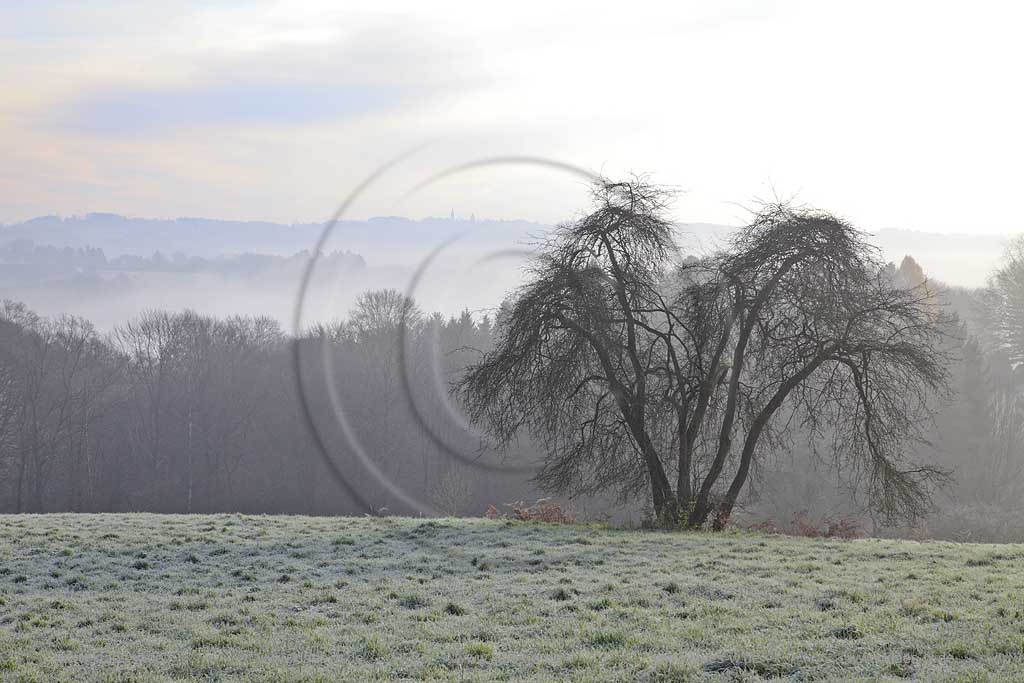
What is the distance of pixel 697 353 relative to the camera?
75.9 feet

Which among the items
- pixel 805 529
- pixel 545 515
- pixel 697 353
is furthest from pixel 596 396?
pixel 805 529

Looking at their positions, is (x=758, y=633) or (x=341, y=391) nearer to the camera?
(x=758, y=633)

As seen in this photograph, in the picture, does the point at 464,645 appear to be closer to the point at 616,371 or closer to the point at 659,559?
the point at 659,559

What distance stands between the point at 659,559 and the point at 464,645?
22.6 feet

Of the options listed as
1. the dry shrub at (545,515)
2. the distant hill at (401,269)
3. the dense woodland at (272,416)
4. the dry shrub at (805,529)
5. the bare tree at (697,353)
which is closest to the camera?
the bare tree at (697,353)

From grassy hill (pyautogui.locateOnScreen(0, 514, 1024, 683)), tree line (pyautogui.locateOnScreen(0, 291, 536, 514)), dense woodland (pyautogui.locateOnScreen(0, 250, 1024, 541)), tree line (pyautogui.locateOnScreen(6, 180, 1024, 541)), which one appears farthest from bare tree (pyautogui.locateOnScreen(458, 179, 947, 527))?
tree line (pyautogui.locateOnScreen(0, 291, 536, 514))

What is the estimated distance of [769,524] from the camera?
2317cm

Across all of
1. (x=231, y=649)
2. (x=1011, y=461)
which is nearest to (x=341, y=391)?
(x=1011, y=461)

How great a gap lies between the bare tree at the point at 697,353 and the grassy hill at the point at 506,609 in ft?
13.5

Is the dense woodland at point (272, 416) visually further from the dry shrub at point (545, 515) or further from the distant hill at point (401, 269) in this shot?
the dry shrub at point (545, 515)

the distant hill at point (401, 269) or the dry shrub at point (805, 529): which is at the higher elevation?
the distant hill at point (401, 269)

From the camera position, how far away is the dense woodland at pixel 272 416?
5669 cm

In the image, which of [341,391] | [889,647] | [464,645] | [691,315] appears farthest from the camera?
[341,391]

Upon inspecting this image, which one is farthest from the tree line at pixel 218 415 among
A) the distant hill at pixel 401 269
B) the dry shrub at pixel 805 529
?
the dry shrub at pixel 805 529
